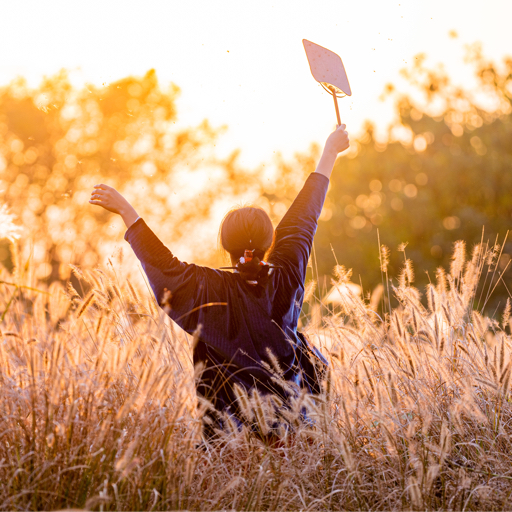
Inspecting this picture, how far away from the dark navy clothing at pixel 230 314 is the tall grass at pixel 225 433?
14 cm

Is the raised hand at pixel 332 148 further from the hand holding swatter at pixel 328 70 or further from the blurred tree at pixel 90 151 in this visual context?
the blurred tree at pixel 90 151

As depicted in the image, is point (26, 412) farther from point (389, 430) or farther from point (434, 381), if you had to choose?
point (434, 381)

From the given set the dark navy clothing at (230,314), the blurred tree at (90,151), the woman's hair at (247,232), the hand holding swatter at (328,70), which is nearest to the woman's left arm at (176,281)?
the dark navy clothing at (230,314)

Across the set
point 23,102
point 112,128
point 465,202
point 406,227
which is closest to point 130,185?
point 112,128

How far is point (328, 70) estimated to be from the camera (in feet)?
11.6

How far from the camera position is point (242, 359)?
2566 mm

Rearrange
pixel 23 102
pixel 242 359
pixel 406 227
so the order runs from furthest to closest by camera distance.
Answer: pixel 406 227, pixel 23 102, pixel 242 359

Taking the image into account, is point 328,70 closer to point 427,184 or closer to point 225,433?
point 225,433

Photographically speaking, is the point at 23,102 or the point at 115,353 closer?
the point at 115,353

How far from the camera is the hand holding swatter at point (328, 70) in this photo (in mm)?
3438

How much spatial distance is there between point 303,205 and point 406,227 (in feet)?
62.2

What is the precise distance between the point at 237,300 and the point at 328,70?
64.2 inches

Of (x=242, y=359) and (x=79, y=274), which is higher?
(x=79, y=274)

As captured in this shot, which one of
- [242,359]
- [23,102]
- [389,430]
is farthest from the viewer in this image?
[23,102]
